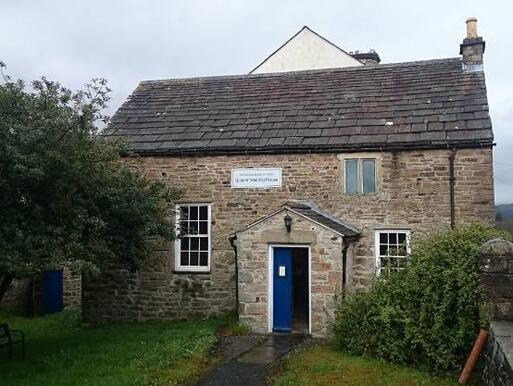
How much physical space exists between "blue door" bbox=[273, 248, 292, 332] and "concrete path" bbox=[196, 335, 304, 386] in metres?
0.54

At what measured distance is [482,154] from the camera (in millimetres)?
13484

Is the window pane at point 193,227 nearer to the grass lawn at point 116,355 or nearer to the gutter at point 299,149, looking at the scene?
the gutter at point 299,149

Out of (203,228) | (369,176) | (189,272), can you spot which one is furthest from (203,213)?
(369,176)

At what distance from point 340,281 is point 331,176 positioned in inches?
130

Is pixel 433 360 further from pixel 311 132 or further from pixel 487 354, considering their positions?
pixel 311 132

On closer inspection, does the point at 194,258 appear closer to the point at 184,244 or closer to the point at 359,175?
the point at 184,244

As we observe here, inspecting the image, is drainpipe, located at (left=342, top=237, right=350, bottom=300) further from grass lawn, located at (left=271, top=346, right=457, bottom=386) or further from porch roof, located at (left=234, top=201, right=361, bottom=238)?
grass lawn, located at (left=271, top=346, right=457, bottom=386)

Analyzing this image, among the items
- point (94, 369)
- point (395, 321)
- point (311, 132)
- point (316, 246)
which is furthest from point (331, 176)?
point (94, 369)

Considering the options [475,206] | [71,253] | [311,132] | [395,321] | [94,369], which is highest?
[311,132]

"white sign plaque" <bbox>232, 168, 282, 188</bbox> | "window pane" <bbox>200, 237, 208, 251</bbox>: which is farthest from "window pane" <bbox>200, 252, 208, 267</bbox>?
"white sign plaque" <bbox>232, 168, 282, 188</bbox>

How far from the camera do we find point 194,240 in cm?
1535

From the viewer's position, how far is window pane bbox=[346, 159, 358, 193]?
47.0 ft

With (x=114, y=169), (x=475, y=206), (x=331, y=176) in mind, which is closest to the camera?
(x=114, y=169)

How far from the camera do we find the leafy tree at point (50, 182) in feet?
28.8
